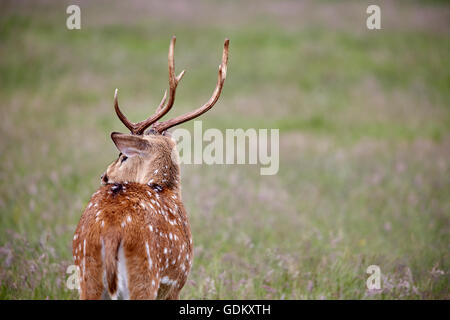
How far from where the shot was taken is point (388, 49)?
57.9 ft

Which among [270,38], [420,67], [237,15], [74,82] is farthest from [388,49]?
[74,82]

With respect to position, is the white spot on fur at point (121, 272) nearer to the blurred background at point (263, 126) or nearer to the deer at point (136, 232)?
the deer at point (136, 232)

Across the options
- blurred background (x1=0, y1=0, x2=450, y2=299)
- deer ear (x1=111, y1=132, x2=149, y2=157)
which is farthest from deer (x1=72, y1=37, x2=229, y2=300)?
blurred background (x1=0, y1=0, x2=450, y2=299)

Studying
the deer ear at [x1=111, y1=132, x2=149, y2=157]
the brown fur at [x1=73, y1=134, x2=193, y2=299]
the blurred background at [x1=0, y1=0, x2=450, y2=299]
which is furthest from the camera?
the blurred background at [x1=0, y1=0, x2=450, y2=299]

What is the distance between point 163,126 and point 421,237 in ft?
12.4

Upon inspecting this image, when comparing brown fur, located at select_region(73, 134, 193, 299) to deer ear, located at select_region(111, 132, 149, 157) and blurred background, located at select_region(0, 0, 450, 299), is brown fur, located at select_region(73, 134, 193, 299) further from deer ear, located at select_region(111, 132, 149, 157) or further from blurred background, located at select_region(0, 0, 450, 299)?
blurred background, located at select_region(0, 0, 450, 299)

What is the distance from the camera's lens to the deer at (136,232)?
3611mm

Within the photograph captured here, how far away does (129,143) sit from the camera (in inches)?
178

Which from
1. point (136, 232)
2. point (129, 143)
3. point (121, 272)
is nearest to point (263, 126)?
point (129, 143)

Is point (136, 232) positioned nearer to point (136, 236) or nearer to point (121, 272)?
point (136, 236)

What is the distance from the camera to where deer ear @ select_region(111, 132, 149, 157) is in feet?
14.4

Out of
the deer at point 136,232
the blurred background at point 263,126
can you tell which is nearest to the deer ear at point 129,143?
the deer at point 136,232

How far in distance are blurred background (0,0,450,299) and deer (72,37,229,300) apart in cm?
109

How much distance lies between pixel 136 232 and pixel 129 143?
1.01 m
